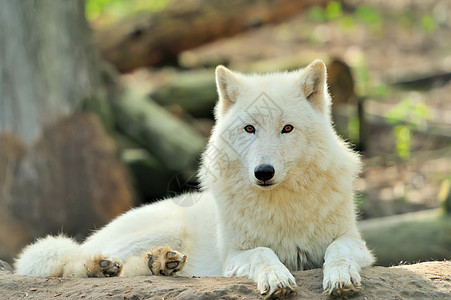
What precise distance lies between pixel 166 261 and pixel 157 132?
248 inches

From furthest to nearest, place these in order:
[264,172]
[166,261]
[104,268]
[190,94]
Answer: [190,94] < [104,268] < [166,261] < [264,172]

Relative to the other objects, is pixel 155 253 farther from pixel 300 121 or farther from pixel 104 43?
pixel 104 43

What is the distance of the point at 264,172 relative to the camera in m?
4.40

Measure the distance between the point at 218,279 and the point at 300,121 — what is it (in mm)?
1475

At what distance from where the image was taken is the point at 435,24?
59.2 ft

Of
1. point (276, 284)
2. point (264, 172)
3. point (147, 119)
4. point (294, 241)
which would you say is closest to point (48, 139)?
point (147, 119)

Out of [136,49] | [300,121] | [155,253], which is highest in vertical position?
[136,49]

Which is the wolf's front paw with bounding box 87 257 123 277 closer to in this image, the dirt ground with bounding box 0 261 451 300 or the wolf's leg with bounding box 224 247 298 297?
the dirt ground with bounding box 0 261 451 300

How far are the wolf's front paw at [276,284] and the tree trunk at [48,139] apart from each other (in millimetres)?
5719

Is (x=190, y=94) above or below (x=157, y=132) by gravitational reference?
above

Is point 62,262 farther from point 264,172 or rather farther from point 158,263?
point 264,172

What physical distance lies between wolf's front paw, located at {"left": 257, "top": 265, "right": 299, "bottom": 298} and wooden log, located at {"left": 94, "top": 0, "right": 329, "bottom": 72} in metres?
8.31

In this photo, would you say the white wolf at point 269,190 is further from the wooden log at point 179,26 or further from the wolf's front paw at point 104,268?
the wooden log at point 179,26

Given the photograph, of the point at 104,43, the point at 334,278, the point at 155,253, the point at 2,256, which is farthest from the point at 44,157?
the point at 334,278
